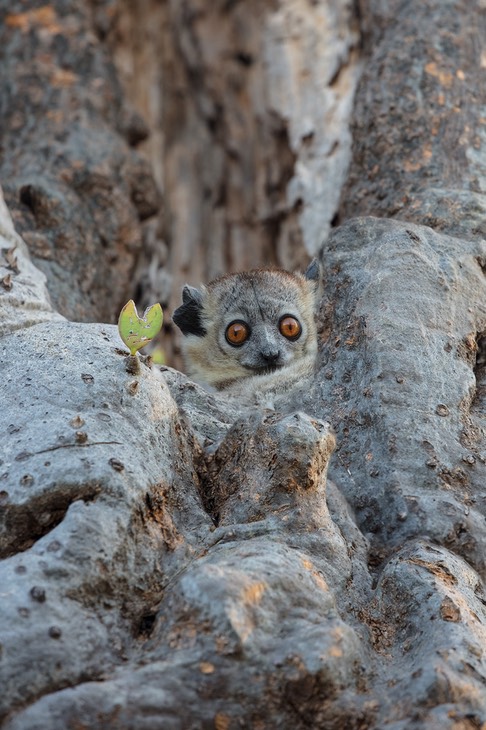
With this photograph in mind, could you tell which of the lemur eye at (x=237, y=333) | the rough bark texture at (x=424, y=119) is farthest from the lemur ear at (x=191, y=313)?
the rough bark texture at (x=424, y=119)

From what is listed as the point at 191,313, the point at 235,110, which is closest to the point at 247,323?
the point at 191,313

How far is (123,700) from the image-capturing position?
116 inches

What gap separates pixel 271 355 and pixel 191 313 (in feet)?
2.89

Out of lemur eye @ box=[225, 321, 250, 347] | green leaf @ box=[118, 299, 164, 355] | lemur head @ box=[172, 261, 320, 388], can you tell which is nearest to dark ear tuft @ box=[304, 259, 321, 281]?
lemur head @ box=[172, 261, 320, 388]

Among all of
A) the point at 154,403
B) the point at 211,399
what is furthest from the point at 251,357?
the point at 154,403

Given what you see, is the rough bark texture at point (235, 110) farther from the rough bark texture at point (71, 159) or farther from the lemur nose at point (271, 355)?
the lemur nose at point (271, 355)

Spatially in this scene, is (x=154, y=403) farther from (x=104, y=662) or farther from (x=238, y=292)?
(x=238, y=292)

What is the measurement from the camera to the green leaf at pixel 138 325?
3.98m

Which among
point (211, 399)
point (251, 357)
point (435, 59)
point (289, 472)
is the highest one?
point (435, 59)

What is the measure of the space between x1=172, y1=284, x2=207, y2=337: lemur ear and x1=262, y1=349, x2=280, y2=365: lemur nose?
76cm

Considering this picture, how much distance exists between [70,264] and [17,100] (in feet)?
6.78

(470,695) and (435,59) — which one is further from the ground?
(435,59)

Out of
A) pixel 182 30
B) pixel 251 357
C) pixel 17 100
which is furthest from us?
pixel 182 30

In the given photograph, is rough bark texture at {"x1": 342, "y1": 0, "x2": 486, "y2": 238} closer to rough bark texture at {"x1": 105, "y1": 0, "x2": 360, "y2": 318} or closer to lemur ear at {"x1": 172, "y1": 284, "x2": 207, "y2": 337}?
rough bark texture at {"x1": 105, "y1": 0, "x2": 360, "y2": 318}
